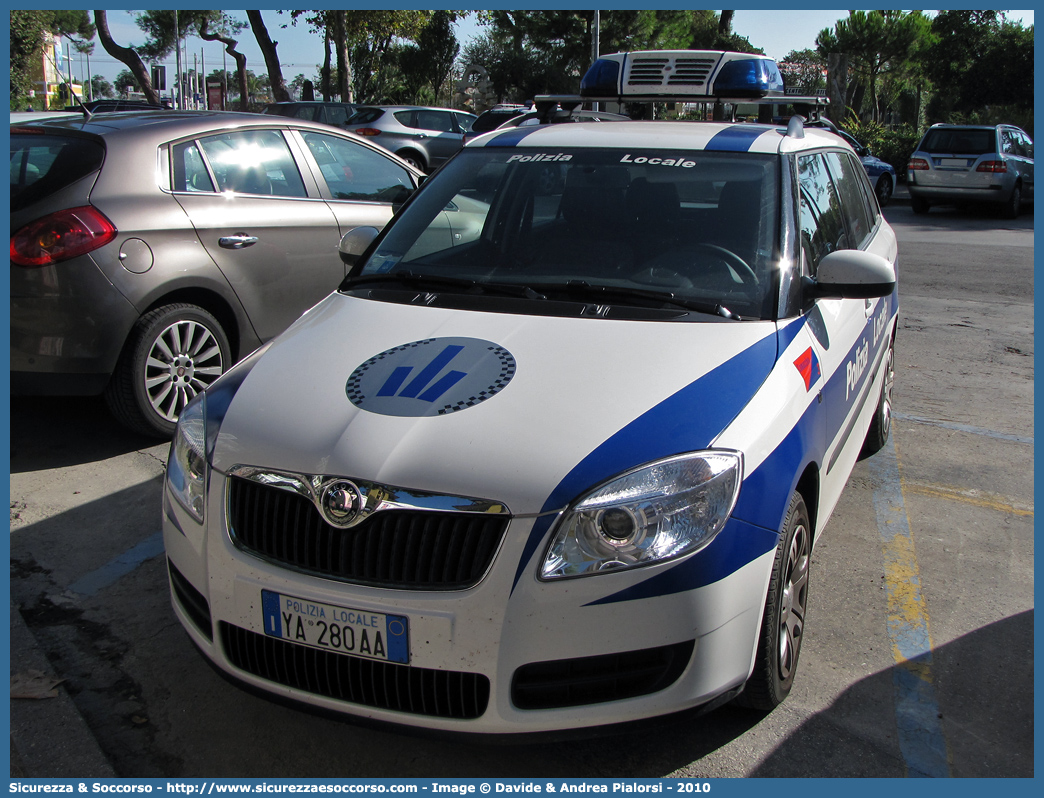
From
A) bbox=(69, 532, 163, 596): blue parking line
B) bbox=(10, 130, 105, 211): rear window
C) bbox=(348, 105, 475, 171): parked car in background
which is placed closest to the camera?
bbox=(69, 532, 163, 596): blue parking line

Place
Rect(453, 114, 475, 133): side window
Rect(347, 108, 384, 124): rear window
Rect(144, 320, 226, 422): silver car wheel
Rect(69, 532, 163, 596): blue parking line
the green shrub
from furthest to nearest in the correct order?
the green shrub, Rect(453, 114, 475, 133): side window, Rect(347, 108, 384, 124): rear window, Rect(144, 320, 226, 422): silver car wheel, Rect(69, 532, 163, 596): blue parking line

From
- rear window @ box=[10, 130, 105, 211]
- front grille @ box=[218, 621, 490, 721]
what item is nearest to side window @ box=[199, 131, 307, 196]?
rear window @ box=[10, 130, 105, 211]

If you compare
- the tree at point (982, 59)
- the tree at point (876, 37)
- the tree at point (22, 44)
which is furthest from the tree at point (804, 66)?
the tree at point (22, 44)

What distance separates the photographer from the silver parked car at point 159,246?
442 cm

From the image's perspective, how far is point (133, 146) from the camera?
4.77 metres

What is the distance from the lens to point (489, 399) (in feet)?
8.20

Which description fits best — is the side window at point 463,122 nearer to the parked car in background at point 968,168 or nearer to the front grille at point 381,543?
the parked car in background at point 968,168

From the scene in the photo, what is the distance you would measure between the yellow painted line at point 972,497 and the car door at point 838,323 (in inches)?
20.6

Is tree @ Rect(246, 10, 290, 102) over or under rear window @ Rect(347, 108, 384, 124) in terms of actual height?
over

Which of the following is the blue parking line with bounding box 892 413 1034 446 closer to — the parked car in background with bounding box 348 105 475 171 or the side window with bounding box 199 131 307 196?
the side window with bounding box 199 131 307 196

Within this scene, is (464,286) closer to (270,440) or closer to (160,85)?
(270,440)

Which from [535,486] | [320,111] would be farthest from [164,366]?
[320,111]

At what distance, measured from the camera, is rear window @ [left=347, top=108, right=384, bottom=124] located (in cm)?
1875
